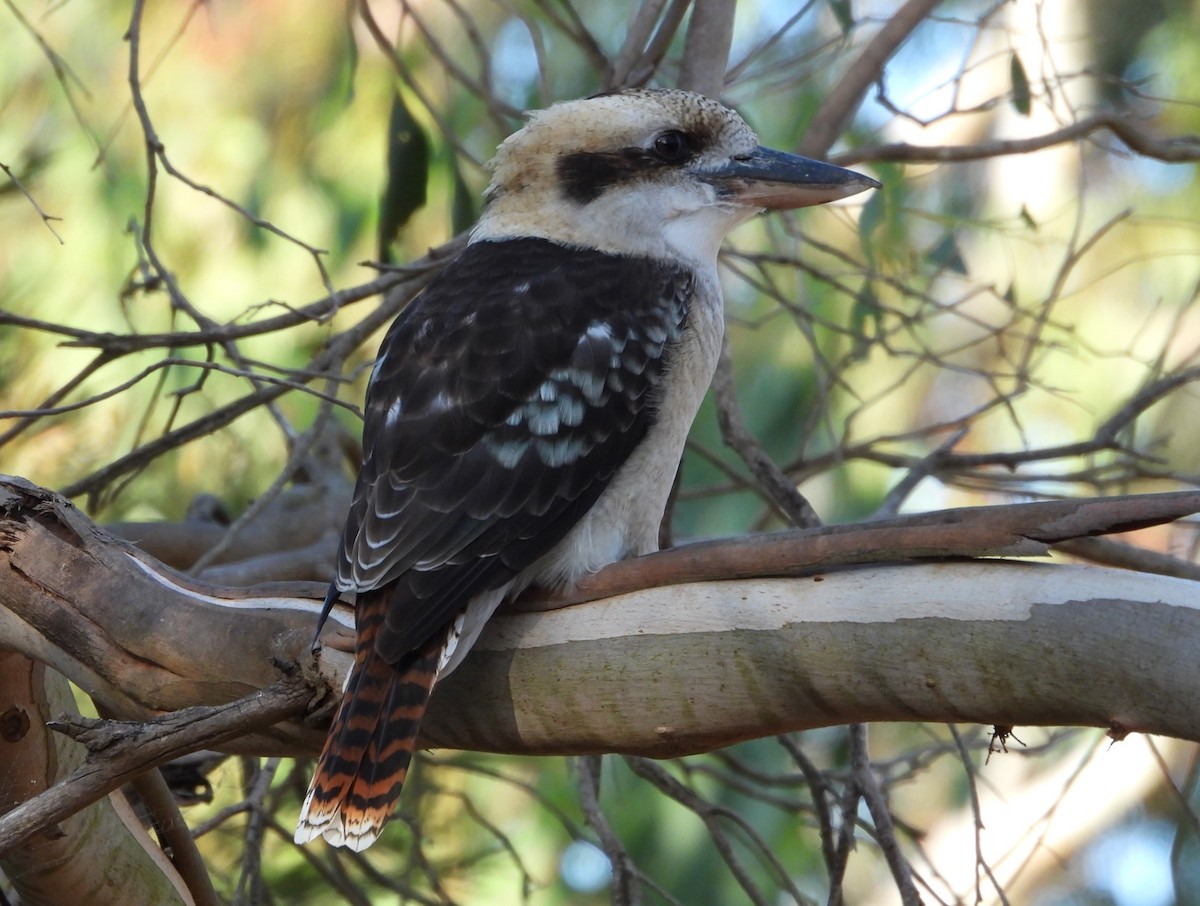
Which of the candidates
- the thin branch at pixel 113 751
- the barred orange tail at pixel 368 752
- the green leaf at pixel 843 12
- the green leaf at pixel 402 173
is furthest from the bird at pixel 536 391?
the green leaf at pixel 843 12

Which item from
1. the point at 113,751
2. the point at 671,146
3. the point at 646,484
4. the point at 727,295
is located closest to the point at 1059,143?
the point at 671,146

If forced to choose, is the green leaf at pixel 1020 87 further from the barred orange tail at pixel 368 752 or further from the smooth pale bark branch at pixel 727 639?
the barred orange tail at pixel 368 752

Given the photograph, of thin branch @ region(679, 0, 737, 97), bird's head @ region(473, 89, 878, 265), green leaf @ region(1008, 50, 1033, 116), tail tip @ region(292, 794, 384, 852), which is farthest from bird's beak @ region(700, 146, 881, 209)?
tail tip @ region(292, 794, 384, 852)

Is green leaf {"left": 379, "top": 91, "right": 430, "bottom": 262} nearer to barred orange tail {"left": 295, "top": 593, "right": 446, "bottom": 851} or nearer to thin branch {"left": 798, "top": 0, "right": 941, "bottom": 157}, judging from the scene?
thin branch {"left": 798, "top": 0, "right": 941, "bottom": 157}

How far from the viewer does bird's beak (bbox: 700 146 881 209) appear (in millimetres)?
2180

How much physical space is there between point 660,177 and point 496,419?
61 cm

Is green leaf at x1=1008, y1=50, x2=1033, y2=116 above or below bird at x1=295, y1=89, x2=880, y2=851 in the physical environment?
above

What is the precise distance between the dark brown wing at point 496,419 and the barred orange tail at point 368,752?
42 mm

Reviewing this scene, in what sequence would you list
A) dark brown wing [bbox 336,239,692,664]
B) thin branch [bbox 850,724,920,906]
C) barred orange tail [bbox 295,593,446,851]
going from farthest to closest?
thin branch [bbox 850,724,920,906], dark brown wing [bbox 336,239,692,664], barred orange tail [bbox 295,593,446,851]

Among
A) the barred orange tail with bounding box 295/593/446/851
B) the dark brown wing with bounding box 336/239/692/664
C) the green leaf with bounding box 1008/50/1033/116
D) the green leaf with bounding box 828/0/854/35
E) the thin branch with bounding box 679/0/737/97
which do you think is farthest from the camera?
the green leaf with bounding box 828/0/854/35

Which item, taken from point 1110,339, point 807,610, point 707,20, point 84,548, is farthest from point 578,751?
point 1110,339

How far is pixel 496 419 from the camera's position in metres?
1.83

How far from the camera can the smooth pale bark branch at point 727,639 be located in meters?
1.26

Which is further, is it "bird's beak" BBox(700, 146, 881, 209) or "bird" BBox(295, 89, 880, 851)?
"bird's beak" BBox(700, 146, 881, 209)
